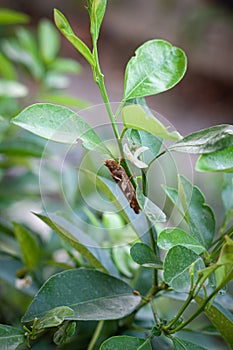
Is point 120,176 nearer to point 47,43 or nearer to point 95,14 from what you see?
point 95,14

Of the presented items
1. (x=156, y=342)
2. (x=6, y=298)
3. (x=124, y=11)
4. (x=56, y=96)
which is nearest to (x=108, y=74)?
(x=124, y=11)

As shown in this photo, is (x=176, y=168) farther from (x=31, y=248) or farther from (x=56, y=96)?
(x=56, y=96)

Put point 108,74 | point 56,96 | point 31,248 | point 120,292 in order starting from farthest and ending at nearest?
point 108,74, point 56,96, point 31,248, point 120,292

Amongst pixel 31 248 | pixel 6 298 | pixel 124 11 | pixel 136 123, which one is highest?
pixel 124 11

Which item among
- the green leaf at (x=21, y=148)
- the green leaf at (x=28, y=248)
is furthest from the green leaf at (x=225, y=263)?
the green leaf at (x=21, y=148)

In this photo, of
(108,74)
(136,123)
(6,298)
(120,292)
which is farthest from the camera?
(108,74)

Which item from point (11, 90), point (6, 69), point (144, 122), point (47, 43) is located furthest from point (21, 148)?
point (144, 122)

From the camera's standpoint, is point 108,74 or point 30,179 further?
point 108,74
